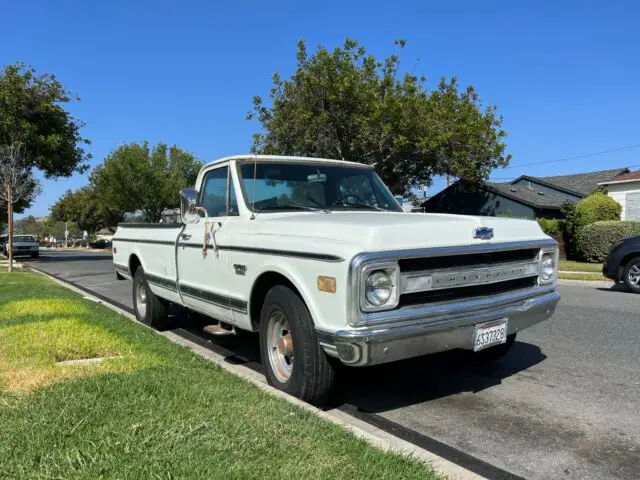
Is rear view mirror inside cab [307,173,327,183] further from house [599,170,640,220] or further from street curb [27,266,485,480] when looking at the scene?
house [599,170,640,220]

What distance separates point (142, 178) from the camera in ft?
153

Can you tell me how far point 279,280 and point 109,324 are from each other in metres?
3.40

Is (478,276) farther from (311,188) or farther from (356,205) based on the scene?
(311,188)

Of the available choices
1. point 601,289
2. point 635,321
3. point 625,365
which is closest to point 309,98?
point 601,289

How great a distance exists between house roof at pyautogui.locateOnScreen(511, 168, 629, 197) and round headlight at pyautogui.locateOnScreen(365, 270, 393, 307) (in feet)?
104

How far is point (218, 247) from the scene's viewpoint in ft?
17.0

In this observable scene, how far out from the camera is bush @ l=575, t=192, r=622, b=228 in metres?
22.8

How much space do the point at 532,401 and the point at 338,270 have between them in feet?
6.91

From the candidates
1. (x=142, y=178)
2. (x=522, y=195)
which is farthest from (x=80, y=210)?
(x=522, y=195)

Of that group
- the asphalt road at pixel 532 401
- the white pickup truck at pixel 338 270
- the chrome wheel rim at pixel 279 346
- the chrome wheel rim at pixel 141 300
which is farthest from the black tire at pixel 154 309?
the chrome wheel rim at pixel 279 346

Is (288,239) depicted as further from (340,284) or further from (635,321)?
(635,321)

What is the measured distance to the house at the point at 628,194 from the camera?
960 inches

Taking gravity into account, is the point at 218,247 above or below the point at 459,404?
above

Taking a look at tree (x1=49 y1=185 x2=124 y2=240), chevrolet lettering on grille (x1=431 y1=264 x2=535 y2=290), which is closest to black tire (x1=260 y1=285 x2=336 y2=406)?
chevrolet lettering on grille (x1=431 y1=264 x2=535 y2=290)
